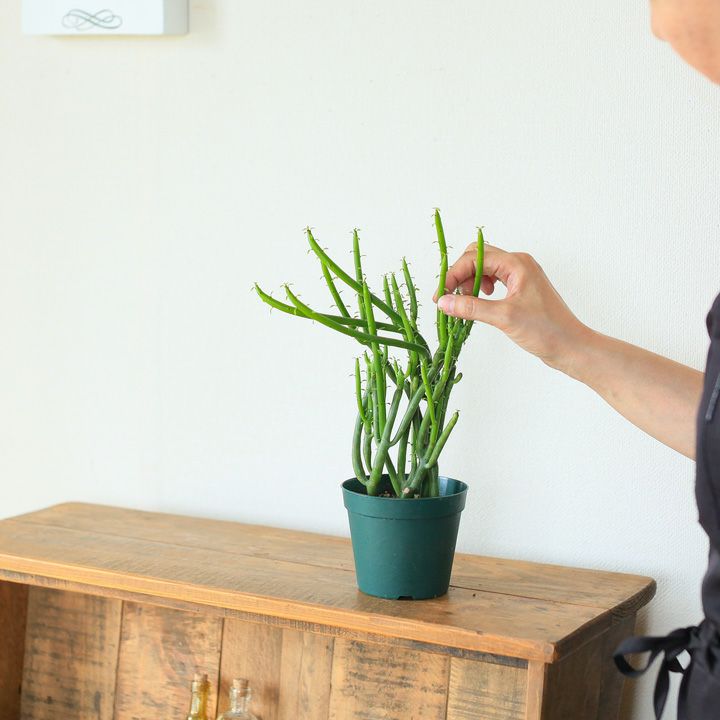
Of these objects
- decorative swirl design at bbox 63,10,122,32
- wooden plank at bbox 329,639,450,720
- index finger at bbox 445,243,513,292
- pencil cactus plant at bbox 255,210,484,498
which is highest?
decorative swirl design at bbox 63,10,122,32

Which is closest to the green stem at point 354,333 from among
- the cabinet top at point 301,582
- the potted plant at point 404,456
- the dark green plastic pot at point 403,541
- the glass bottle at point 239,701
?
the potted plant at point 404,456

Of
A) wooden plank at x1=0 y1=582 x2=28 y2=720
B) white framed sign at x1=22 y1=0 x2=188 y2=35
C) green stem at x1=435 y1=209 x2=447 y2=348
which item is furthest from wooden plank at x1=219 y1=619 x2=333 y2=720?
white framed sign at x1=22 y1=0 x2=188 y2=35

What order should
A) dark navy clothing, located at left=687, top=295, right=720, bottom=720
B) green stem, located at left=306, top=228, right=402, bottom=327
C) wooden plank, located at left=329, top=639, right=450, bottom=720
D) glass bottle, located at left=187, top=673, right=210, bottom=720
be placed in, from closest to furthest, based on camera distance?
dark navy clothing, located at left=687, top=295, right=720, bottom=720 < green stem, located at left=306, top=228, right=402, bottom=327 < wooden plank, located at left=329, top=639, right=450, bottom=720 < glass bottle, located at left=187, top=673, right=210, bottom=720

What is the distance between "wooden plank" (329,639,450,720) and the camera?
48.9 inches

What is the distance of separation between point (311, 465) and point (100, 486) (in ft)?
1.18

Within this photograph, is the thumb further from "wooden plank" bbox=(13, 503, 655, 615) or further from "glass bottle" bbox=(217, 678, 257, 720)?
"glass bottle" bbox=(217, 678, 257, 720)

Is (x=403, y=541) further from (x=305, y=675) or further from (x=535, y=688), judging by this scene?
(x=305, y=675)

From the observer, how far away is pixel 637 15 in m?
1.30

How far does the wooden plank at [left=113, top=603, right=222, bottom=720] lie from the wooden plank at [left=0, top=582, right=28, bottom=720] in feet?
0.54

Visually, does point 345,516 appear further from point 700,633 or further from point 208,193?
point 700,633

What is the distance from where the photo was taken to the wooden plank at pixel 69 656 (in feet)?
4.80

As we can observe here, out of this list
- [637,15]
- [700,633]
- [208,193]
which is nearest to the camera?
[700,633]

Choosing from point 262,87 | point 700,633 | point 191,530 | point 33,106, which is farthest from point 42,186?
point 700,633

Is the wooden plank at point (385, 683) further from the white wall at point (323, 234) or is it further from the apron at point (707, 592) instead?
the apron at point (707, 592)
